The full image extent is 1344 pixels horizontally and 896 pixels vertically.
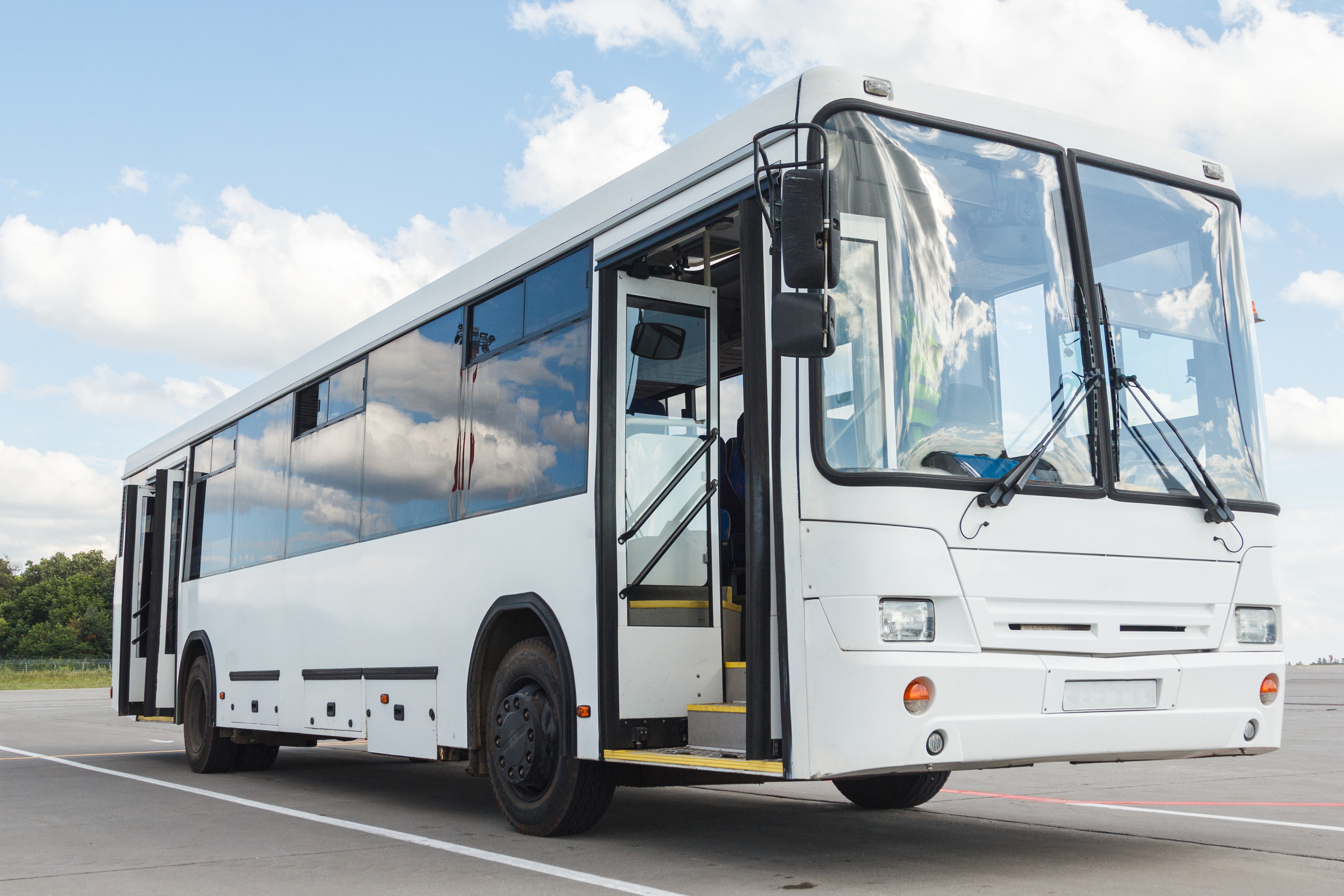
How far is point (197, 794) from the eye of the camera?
1049cm

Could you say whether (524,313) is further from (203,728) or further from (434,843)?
(203,728)

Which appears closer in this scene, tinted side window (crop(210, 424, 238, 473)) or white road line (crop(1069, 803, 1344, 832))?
white road line (crop(1069, 803, 1344, 832))

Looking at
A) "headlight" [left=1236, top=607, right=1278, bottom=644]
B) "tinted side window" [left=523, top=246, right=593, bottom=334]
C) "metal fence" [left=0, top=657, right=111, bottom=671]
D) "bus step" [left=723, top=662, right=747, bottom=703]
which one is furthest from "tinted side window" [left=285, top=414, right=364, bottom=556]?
"metal fence" [left=0, top=657, right=111, bottom=671]

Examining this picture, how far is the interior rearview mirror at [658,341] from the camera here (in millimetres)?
7016

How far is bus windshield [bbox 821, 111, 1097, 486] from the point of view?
5.44m

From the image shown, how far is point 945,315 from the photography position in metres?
5.57

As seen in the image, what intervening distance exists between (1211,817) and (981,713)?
3.69 meters

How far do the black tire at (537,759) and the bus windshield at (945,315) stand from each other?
248 cm

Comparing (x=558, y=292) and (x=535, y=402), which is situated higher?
(x=558, y=292)

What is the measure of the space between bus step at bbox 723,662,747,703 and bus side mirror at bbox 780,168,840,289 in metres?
2.30

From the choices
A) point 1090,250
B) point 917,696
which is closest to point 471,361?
point 1090,250

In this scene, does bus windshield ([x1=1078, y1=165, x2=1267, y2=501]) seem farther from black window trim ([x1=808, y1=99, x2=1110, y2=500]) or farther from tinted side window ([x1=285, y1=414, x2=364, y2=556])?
tinted side window ([x1=285, y1=414, x2=364, y2=556])

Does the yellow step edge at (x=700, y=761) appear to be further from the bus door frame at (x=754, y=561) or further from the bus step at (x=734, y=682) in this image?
the bus step at (x=734, y=682)

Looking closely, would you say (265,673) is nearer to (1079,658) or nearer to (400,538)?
(400,538)
